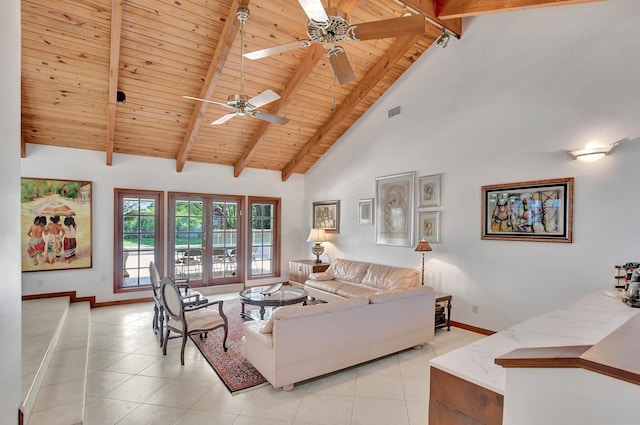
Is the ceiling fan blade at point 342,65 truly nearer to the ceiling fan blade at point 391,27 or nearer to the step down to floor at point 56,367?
the ceiling fan blade at point 391,27

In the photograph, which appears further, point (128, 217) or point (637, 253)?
point (128, 217)

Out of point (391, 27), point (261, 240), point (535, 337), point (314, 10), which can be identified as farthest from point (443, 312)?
point (261, 240)

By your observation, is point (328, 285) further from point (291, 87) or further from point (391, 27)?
point (391, 27)

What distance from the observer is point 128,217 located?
19.8 ft

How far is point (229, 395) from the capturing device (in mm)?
2846

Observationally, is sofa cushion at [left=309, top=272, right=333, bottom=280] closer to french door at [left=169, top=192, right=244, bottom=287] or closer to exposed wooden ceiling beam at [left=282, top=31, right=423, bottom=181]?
french door at [left=169, top=192, right=244, bottom=287]

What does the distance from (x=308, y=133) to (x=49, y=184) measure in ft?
15.5

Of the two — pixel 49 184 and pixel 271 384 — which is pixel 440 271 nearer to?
pixel 271 384

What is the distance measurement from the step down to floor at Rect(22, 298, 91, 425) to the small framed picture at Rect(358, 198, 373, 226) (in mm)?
4653

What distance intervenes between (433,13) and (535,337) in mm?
3989

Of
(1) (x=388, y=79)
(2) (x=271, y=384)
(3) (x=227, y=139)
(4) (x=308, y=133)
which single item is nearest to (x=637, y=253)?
(2) (x=271, y=384)

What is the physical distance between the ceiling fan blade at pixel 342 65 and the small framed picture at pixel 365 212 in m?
3.12

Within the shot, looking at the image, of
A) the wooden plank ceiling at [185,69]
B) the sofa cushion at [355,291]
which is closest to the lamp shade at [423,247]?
the sofa cushion at [355,291]

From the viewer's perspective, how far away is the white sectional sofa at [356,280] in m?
4.98
